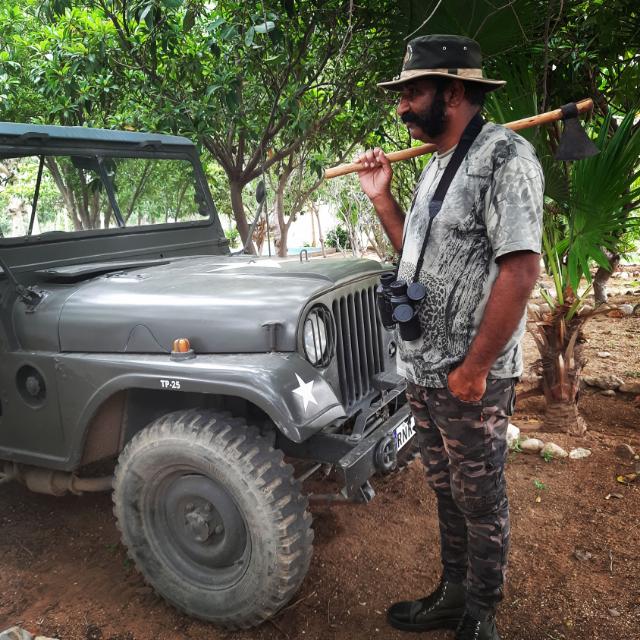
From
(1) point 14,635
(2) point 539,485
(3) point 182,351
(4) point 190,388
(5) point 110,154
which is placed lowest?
(2) point 539,485

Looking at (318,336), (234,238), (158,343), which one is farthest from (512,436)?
(234,238)

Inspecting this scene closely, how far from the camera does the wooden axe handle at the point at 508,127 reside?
211cm

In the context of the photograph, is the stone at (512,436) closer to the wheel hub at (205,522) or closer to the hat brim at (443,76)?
the wheel hub at (205,522)

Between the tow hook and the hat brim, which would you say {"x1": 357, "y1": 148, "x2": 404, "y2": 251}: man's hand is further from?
the tow hook

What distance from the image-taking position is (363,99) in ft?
21.4

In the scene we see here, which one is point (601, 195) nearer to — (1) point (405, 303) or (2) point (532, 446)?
(2) point (532, 446)

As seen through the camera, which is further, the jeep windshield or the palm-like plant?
the palm-like plant

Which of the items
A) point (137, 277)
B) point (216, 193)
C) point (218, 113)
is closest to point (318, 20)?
point (218, 113)

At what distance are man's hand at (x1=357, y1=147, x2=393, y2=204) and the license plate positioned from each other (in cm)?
95

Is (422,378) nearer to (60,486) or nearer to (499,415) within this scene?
(499,415)

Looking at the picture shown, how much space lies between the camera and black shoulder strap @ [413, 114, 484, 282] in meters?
1.96

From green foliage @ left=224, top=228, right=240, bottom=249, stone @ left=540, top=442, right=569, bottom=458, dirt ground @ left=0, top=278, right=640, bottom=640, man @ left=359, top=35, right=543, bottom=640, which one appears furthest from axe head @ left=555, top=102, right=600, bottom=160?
green foliage @ left=224, top=228, right=240, bottom=249

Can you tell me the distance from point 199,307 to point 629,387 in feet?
12.1

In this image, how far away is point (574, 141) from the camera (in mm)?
2096
